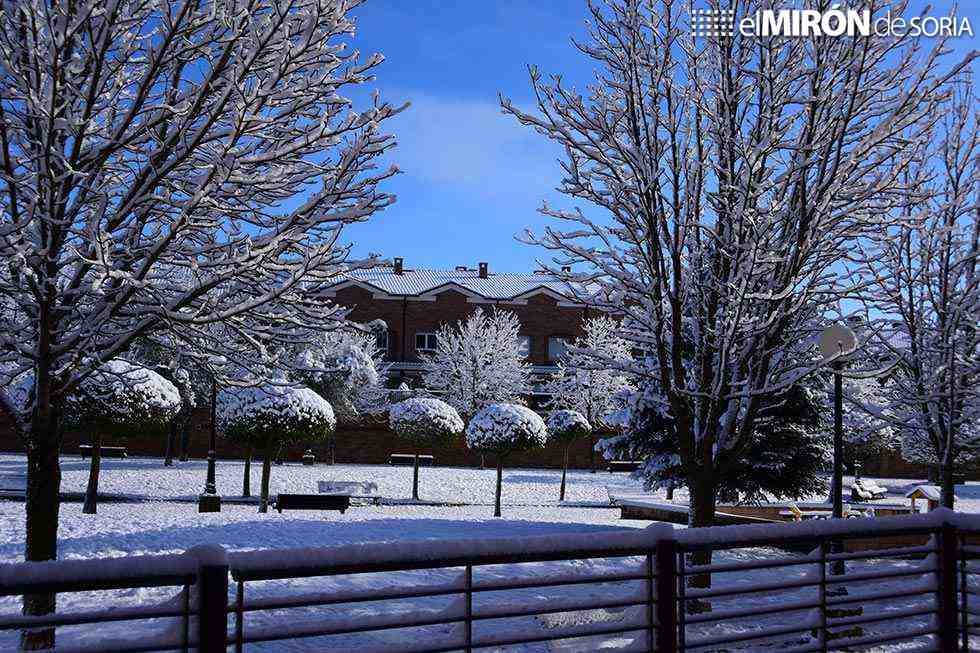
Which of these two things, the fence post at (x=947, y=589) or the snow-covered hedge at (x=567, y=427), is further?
the snow-covered hedge at (x=567, y=427)

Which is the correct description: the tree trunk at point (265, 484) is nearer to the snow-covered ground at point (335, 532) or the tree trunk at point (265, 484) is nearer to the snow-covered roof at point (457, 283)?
the snow-covered ground at point (335, 532)

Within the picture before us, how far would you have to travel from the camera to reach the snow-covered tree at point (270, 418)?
2050cm

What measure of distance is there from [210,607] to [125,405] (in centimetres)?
1845

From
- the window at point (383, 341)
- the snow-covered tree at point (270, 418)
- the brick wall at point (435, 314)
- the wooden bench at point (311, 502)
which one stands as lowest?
the wooden bench at point (311, 502)

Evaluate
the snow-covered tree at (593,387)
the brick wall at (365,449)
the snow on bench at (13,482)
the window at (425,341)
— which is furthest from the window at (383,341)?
the snow on bench at (13,482)

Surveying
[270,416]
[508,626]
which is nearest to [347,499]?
[270,416]

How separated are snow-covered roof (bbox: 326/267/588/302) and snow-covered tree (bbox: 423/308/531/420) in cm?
400

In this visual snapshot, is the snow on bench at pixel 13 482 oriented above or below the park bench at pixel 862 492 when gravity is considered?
above

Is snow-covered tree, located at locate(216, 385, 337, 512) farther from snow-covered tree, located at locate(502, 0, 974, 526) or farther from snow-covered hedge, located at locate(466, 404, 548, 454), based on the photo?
snow-covered tree, located at locate(502, 0, 974, 526)

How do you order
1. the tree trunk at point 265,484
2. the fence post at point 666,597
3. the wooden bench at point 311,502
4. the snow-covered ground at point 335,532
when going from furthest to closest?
the wooden bench at point 311,502 < the tree trunk at point 265,484 < the snow-covered ground at point 335,532 < the fence post at point 666,597

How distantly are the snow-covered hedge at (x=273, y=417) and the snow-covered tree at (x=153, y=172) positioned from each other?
1330cm

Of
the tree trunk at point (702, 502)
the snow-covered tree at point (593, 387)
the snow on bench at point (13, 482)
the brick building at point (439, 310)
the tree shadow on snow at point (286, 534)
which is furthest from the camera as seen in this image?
the brick building at point (439, 310)

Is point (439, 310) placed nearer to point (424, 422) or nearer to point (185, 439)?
point (185, 439)

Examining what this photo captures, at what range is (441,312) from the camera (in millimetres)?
56250
